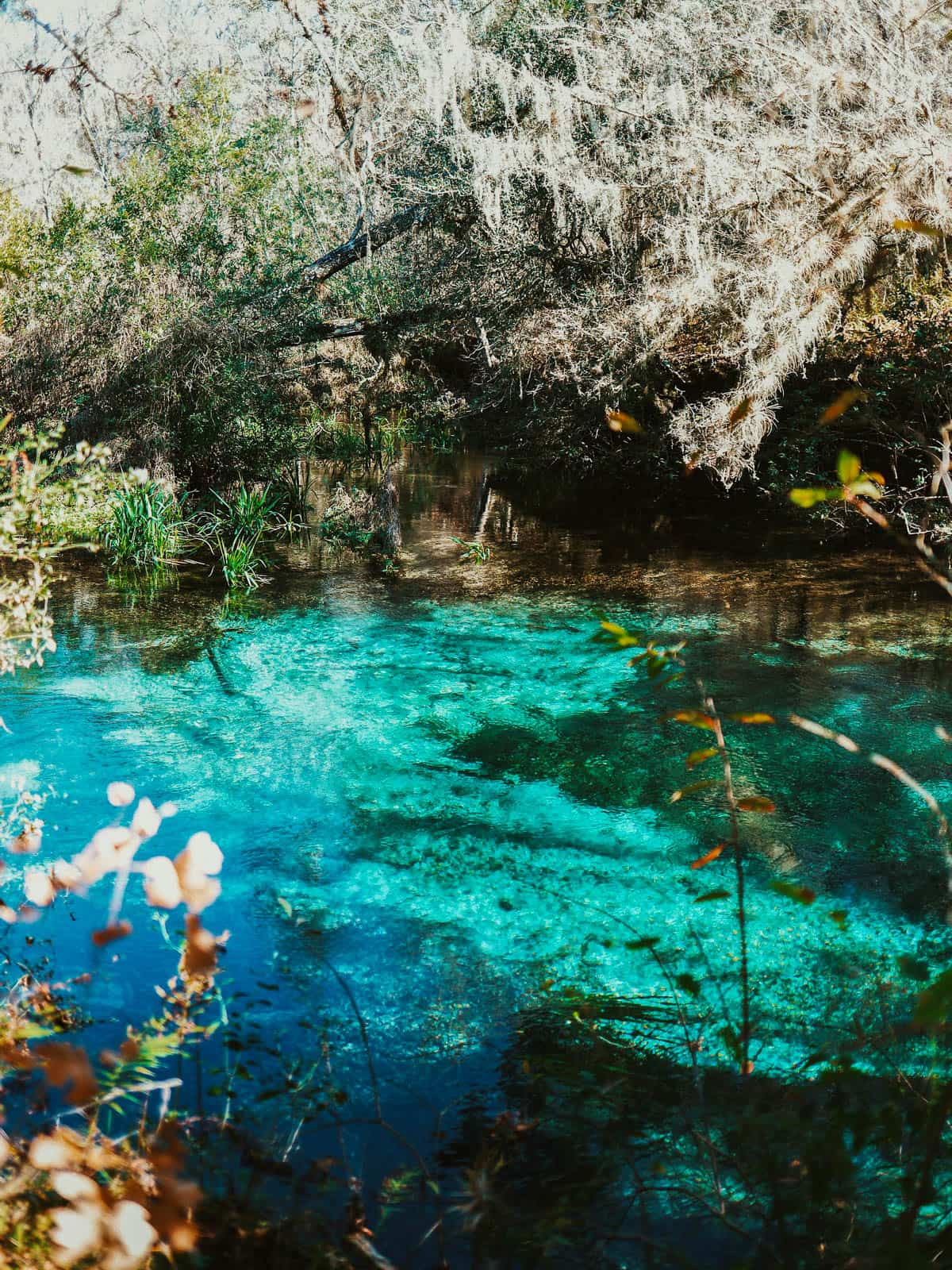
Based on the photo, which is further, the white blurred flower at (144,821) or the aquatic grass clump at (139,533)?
the aquatic grass clump at (139,533)

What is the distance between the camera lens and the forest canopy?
9430mm

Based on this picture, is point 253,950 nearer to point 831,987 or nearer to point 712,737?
point 831,987

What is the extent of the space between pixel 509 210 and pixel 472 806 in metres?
7.76

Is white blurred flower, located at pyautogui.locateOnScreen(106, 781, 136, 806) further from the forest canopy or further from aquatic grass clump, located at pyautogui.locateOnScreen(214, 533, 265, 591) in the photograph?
the forest canopy

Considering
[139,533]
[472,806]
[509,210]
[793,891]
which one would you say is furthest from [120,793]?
[509,210]

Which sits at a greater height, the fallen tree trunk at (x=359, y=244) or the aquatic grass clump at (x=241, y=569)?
the fallen tree trunk at (x=359, y=244)

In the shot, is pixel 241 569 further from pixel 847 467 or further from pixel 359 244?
pixel 847 467

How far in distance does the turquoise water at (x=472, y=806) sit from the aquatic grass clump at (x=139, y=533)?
839mm

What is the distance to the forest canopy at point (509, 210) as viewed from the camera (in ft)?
30.9

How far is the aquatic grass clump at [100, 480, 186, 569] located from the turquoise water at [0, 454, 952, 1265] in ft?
2.75

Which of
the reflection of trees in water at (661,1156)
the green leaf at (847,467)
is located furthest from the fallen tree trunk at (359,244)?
the green leaf at (847,467)

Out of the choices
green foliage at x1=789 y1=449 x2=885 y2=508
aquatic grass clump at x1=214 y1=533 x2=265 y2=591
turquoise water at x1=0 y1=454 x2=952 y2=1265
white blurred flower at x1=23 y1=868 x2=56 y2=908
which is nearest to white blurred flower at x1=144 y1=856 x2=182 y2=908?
white blurred flower at x1=23 y1=868 x2=56 y2=908

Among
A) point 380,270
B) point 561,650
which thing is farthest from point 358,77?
point 561,650

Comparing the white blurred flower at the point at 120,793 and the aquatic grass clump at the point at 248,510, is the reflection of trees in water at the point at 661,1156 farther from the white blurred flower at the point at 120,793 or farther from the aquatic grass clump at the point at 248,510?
the aquatic grass clump at the point at 248,510
